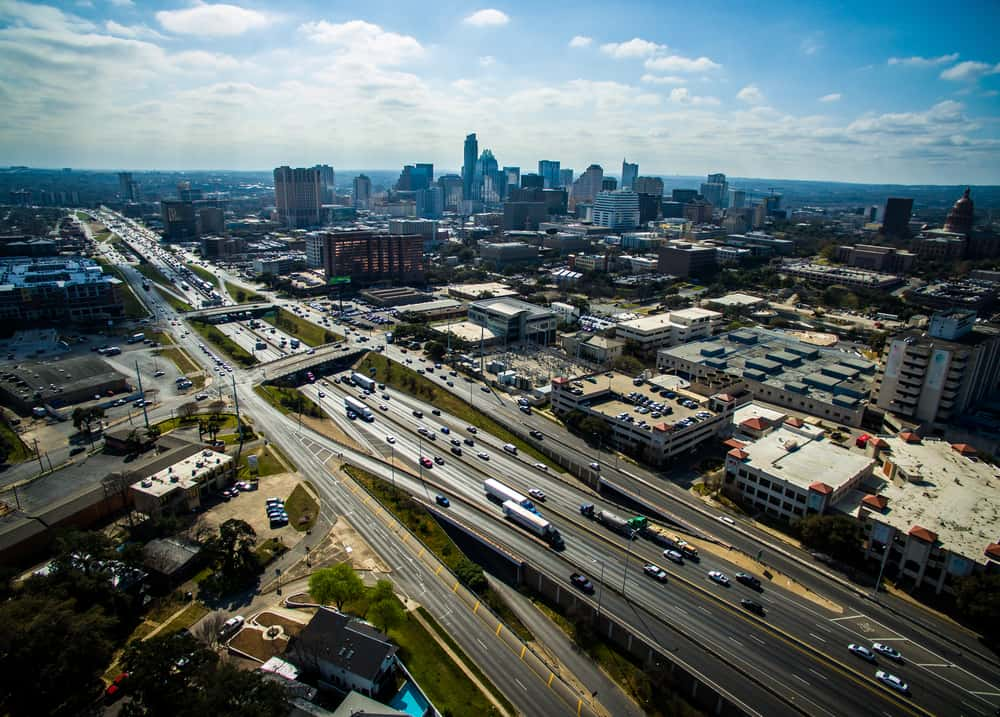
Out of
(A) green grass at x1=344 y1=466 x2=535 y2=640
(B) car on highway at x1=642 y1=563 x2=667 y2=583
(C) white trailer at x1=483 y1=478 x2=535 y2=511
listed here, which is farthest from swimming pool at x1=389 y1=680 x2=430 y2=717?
(B) car on highway at x1=642 y1=563 x2=667 y2=583

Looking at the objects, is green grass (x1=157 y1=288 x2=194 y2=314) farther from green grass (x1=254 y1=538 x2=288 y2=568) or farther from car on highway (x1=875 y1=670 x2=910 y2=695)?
car on highway (x1=875 y1=670 x2=910 y2=695)

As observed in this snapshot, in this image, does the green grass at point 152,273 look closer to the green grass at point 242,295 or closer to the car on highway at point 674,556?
the green grass at point 242,295

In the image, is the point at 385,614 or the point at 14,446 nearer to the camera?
the point at 385,614

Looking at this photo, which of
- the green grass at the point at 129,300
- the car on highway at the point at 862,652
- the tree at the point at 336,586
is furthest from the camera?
the green grass at the point at 129,300

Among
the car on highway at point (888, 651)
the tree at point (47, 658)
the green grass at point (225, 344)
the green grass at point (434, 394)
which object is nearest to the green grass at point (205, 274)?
the green grass at point (225, 344)

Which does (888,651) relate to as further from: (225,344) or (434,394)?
(225,344)

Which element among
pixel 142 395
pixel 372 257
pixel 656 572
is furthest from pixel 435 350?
pixel 372 257
